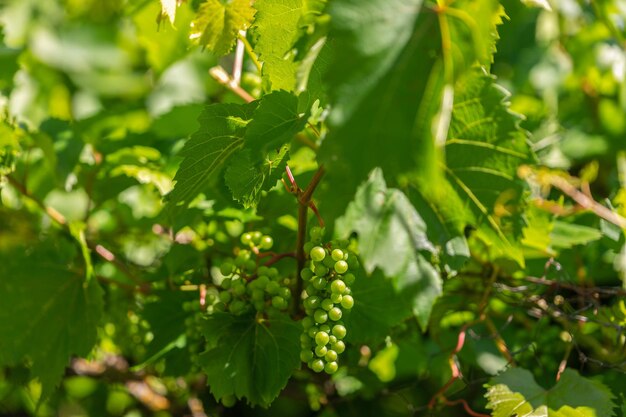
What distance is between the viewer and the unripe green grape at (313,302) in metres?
1.04

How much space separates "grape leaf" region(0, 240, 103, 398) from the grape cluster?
1.61 feet

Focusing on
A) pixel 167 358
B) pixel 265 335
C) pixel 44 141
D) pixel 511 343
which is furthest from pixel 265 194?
pixel 511 343

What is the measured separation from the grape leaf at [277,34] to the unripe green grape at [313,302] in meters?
0.32

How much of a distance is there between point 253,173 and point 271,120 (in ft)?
0.31

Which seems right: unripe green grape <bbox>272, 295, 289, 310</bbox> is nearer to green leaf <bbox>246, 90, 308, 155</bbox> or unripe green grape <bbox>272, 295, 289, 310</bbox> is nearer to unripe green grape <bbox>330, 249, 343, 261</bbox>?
unripe green grape <bbox>330, 249, 343, 261</bbox>

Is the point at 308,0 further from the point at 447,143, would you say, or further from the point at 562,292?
the point at 562,292

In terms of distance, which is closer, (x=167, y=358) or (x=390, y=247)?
(x=390, y=247)

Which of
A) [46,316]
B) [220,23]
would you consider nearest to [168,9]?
[220,23]

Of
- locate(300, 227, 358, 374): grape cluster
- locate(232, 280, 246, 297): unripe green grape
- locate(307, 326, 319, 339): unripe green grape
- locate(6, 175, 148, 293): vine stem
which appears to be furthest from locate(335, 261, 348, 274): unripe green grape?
locate(6, 175, 148, 293): vine stem

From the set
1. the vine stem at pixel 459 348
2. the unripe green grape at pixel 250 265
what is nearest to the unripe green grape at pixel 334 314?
the unripe green grape at pixel 250 265

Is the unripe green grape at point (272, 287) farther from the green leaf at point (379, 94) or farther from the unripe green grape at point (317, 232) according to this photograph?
the green leaf at point (379, 94)

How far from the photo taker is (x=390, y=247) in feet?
2.87

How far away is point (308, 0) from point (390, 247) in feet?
1.10

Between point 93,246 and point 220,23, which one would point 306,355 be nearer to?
point 220,23
